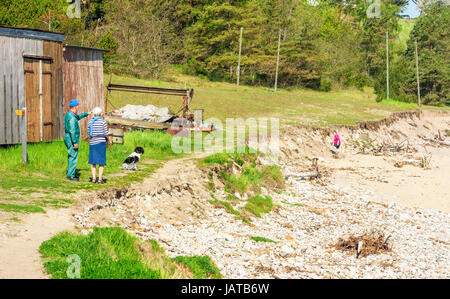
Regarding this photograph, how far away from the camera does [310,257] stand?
10.8 meters

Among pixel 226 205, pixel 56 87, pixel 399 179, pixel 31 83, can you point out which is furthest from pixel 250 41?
pixel 226 205

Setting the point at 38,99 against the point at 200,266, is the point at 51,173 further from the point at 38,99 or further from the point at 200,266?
the point at 200,266

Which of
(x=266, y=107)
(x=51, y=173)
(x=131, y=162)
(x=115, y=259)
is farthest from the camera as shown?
(x=266, y=107)

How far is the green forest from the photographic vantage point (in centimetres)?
4859

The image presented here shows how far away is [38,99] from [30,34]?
2202 mm

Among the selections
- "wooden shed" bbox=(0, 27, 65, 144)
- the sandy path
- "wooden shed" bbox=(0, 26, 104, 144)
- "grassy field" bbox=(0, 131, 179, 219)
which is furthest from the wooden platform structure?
the sandy path

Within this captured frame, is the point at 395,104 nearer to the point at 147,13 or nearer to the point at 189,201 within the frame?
the point at 147,13

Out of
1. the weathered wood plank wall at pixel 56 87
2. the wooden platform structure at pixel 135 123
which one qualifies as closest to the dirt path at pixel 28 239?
the weathered wood plank wall at pixel 56 87

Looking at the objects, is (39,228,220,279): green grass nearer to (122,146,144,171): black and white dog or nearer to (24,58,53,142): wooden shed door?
(122,146,144,171): black and white dog

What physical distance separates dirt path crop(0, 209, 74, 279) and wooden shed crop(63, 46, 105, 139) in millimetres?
9678

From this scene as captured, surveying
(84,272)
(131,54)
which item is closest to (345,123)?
(131,54)

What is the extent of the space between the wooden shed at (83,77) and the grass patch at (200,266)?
1114cm

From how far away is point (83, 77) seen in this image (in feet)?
62.4
